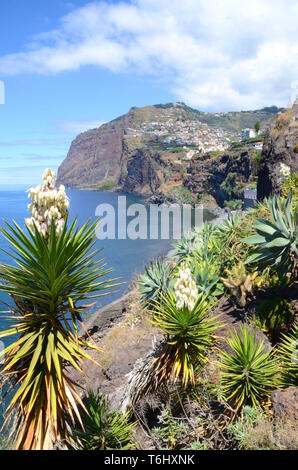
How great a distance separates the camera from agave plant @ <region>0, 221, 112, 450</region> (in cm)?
446

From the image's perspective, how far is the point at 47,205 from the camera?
4.73m

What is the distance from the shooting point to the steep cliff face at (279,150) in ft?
46.5

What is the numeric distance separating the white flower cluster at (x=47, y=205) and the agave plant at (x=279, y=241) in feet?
12.6

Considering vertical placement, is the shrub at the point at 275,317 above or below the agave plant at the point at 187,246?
below

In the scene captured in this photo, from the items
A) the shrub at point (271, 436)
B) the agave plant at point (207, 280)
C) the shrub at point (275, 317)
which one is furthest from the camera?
the agave plant at point (207, 280)

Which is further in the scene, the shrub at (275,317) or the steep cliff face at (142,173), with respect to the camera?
A: the steep cliff face at (142,173)

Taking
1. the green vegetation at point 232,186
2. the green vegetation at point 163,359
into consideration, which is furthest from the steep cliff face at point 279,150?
the green vegetation at point 232,186

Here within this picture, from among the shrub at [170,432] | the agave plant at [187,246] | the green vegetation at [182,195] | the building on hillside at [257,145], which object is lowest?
the shrub at [170,432]

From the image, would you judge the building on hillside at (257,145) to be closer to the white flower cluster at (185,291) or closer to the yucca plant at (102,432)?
the white flower cluster at (185,291)

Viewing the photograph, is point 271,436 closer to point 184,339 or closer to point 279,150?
point 184,339

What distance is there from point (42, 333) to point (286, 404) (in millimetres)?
3096

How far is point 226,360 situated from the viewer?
566 cm

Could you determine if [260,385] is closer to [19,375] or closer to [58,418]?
[58,418]
